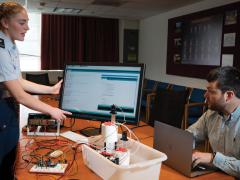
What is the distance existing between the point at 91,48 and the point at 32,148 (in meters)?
5.71

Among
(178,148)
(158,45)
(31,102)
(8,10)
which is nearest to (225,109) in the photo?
(178,148)

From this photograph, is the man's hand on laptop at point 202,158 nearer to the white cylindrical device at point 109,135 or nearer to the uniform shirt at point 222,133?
the uniform shirt at point 222,133

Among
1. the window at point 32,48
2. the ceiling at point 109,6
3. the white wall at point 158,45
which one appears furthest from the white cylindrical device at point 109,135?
the window at point 32,48

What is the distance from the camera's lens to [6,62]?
1590mm

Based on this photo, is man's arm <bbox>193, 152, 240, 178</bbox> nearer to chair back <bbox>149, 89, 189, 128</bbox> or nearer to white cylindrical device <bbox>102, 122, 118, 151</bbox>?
white cylindrical device <bbox>102, 122, 118, 151</bbox>

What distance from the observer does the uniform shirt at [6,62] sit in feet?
5.15

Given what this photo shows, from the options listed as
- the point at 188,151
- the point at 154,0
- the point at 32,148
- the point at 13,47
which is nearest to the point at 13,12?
the point at 13,47

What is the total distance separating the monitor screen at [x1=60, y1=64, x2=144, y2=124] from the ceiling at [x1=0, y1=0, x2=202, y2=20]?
11.5 feet

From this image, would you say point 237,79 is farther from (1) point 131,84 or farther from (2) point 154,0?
(2) point 154,0

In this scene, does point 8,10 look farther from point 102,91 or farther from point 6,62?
point 102,91

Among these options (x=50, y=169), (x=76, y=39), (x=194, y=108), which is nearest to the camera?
(x=50, y=169)

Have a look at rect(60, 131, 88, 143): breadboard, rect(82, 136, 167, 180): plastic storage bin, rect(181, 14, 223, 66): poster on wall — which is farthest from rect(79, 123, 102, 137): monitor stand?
rect(181, 14, 223, 66): poster on wall

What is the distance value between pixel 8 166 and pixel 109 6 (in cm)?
445

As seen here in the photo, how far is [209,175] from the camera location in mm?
1248
